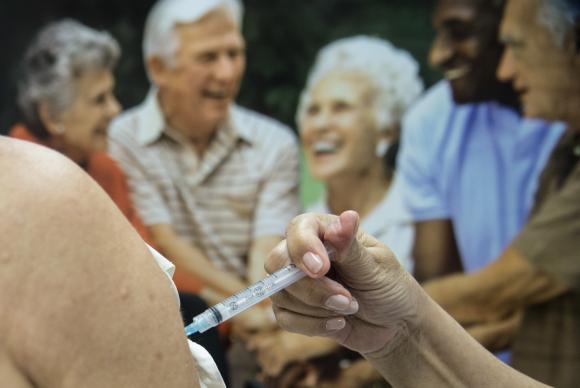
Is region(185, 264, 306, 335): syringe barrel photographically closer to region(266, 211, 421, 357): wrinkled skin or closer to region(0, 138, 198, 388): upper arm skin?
region(266, 211, 421, 357): wrinkled skin

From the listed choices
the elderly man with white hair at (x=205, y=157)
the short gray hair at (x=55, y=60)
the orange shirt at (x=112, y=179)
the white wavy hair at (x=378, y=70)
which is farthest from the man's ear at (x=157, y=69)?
the white wavy hair at (x=378, y=70)

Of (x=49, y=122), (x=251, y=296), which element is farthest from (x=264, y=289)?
(x=49, y=122)

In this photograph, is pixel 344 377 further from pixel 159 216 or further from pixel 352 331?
pixel 352 331

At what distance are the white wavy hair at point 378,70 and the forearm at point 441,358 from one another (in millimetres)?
2032

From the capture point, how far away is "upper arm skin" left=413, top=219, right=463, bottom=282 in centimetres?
317

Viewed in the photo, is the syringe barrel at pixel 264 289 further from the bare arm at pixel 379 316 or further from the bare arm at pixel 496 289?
the bare arm at pixel 496 289

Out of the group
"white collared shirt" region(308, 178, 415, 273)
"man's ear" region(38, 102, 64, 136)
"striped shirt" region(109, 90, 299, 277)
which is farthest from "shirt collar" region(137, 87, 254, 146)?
"white collared shirt" region(308, 178, 415, 273)

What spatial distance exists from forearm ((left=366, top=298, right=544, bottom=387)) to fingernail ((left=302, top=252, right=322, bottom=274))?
10.4 inches

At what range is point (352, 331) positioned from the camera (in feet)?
4.18

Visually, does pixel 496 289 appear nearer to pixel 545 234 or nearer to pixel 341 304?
pixel 545 234

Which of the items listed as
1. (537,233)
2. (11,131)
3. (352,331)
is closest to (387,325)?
(352,331)

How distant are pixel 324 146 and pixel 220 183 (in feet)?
1.49

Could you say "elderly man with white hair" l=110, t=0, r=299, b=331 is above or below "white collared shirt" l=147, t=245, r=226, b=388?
below

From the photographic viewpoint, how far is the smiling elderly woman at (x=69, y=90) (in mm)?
3441
